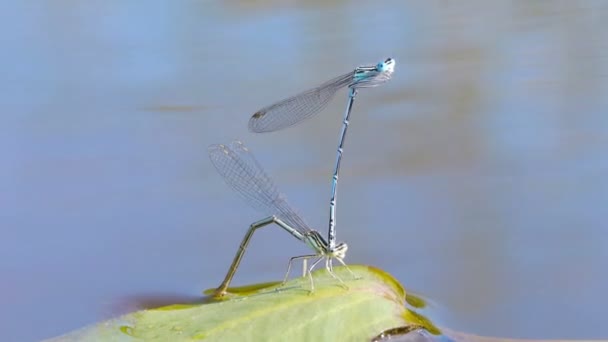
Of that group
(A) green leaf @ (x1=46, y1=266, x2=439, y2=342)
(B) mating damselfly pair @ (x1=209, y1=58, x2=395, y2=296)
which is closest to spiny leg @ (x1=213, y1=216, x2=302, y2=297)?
(B) mating damselfly pair @ (x1=209, y1=58, x2=395, y2=296)

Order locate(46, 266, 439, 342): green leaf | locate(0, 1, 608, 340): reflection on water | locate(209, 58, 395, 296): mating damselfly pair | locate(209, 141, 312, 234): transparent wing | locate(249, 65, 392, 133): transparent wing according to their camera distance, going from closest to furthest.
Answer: locate(46, 266, 439, 342): green leaf
locate(209, 58, 395, 296): mating damselfly pair
locate(0, 1, 608, 340): reflection on water
locate(209, 141, 312, 234): transparent wing
locate(249, 65, 392, 133): transparent wing

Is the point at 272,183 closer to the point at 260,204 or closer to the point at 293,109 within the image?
the point at 260,204

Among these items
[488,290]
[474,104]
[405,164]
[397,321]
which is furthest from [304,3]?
[397,321]

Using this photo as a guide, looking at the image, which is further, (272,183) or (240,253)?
(272,183)

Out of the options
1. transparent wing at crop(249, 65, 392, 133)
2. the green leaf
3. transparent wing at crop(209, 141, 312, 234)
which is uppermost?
transparent wing at crop(249, 65, 392, 133)

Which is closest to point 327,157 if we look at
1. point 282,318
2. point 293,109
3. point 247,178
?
point 293,109

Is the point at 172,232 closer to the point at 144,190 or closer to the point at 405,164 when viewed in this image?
the point at 144,190

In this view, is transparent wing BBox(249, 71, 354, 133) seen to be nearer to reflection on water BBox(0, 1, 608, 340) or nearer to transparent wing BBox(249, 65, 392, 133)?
transparent wing BBox(249, 65, 392, 133)
